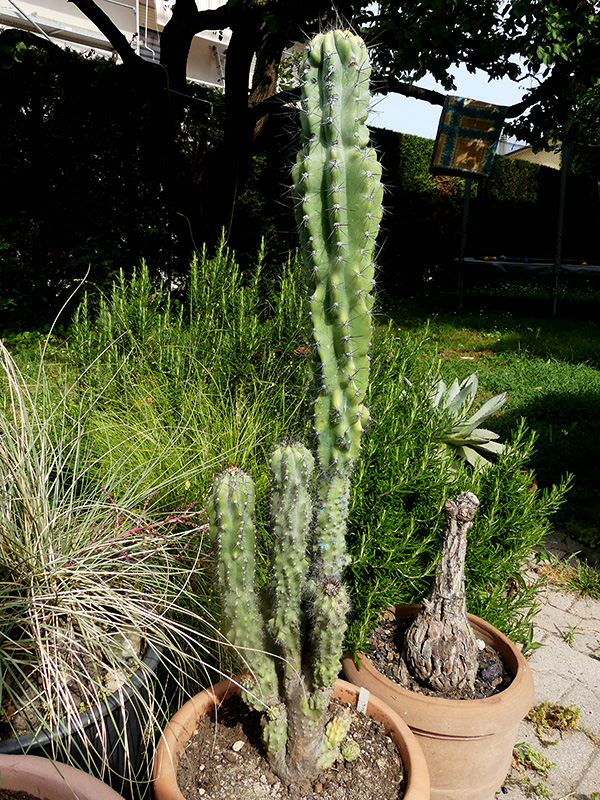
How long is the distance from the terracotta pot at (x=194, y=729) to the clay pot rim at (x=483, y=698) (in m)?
0.10

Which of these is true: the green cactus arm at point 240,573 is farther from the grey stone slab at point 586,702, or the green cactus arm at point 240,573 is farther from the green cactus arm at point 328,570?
the grey stone slab at point 586,702

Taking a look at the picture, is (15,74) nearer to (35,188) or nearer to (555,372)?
(35,188)

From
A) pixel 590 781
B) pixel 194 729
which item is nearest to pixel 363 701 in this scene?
pixel 194 729

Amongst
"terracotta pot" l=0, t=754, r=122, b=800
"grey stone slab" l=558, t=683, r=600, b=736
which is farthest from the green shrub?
"terracotta pot" l=0, t=754, r=122, b=800

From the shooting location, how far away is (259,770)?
1.64 metres

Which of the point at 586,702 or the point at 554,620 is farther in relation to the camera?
the point at 554,620

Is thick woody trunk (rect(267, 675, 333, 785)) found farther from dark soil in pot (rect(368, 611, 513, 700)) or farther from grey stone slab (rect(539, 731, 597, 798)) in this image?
grey stone slab (rect(539, 731, 597, 798))

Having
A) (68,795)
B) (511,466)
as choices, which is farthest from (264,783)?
(511,466)

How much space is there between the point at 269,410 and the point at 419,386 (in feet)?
2.34

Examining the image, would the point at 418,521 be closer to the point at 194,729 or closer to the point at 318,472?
the point at 318,472

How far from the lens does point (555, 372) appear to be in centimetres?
598

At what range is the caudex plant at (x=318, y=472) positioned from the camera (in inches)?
56.0

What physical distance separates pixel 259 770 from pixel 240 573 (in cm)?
60

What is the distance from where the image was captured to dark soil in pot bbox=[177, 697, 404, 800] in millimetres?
1556
